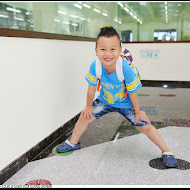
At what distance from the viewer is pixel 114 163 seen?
1.36 m

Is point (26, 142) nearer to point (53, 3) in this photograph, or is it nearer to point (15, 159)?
point (15, 159)

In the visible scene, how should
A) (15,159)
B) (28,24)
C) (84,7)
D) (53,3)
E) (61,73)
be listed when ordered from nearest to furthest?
1. (15,159)
2. (61,73)
3. (28,24)
4. (53,3)
5. (84,7)

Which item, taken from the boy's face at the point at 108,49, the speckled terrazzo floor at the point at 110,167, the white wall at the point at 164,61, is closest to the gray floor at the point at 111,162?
the speckled terrazzo floor at the point at 110,167

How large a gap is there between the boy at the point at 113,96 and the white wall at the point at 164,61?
9.26 feet

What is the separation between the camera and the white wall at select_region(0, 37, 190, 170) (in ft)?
3.89

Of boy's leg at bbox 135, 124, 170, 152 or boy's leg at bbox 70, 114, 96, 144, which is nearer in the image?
boy's leg at bbox 135, 124, 170, 152

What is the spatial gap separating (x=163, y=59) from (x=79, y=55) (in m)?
2.34

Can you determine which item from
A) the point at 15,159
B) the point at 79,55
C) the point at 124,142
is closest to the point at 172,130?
the point at 124,142

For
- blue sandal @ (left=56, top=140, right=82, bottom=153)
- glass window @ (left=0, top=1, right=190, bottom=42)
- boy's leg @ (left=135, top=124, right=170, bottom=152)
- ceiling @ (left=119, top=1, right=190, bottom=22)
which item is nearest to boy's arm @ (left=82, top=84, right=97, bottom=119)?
blue sandal @ (left=56, top=140, right=82, bottom=153)

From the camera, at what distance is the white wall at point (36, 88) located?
1185 millimetres

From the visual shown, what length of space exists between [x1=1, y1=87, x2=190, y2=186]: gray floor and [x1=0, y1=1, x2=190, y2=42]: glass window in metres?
1.23

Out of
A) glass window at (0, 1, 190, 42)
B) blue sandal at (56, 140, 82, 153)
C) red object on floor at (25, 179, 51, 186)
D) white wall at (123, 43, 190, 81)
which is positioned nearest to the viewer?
red object on floor at (25, 179, 51, 186)

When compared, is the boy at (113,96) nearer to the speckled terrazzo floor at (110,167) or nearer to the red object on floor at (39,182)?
the speckled terrazzo floor at (110,167)

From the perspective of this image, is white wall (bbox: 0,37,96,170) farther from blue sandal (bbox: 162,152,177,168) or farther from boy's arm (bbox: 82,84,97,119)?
blue sandal (bbox: 162,152,177,168)
